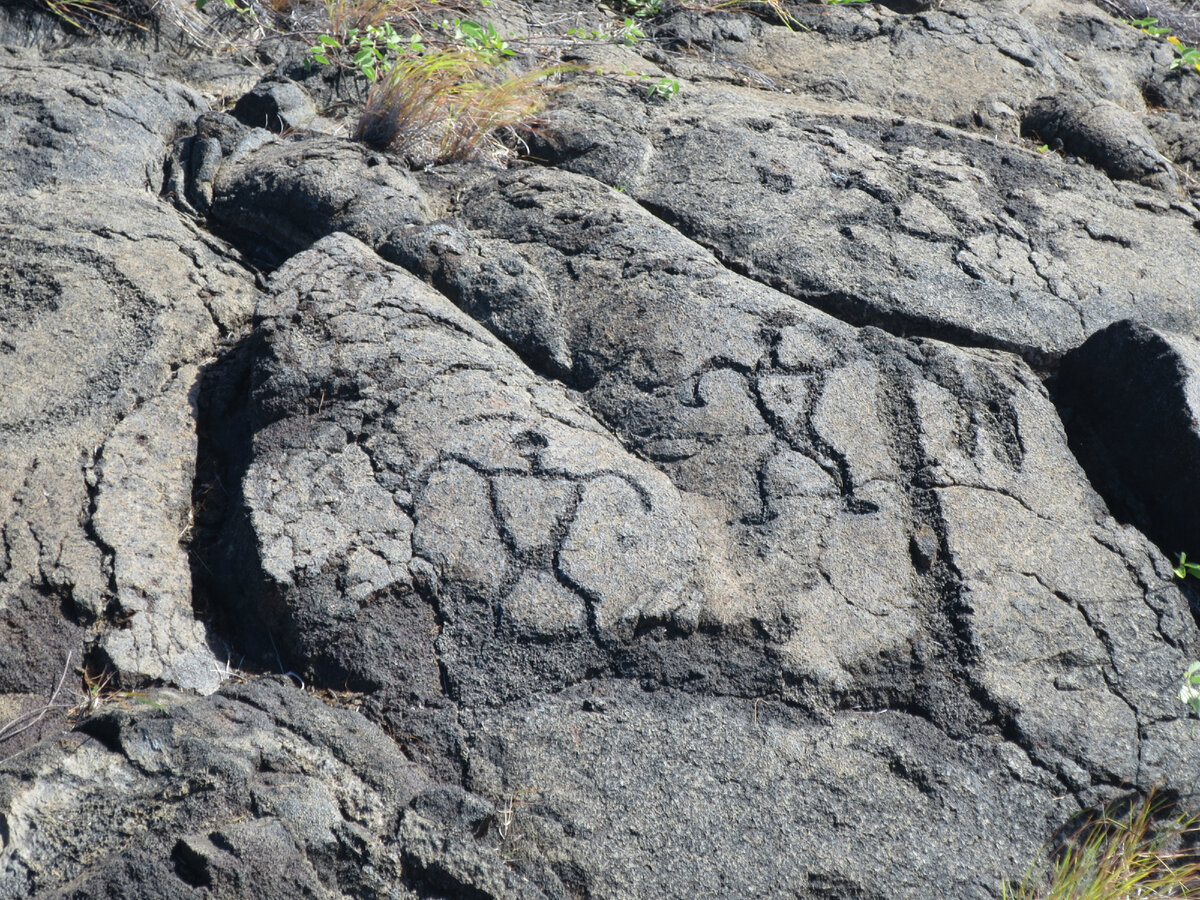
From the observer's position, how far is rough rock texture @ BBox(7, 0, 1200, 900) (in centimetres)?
155

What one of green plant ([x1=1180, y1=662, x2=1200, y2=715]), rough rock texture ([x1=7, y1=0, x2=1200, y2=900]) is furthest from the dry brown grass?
green plant ([x1=1180, y1=662, x2=1200, y2=715])

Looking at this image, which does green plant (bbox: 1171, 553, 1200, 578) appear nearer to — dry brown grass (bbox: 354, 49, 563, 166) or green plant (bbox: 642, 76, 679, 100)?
green plant (bbox: 642, 76, 679, 100)

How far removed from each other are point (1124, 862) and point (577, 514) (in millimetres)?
1216

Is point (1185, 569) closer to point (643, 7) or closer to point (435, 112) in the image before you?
point (435, 112)

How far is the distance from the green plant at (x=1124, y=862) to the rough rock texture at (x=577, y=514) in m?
0.06

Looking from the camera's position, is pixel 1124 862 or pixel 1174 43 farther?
pixel 1174 43

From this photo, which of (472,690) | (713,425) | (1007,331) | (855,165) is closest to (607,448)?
(713,425)

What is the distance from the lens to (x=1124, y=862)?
67.2 inches

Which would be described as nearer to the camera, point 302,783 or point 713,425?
point 302,783

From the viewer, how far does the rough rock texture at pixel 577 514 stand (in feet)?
5.09

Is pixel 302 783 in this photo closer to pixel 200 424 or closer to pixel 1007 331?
pixel 200 424

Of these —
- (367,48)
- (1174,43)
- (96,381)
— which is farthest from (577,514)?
(1174,43)

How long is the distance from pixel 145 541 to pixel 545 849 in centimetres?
106

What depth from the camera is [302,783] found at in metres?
1.47
